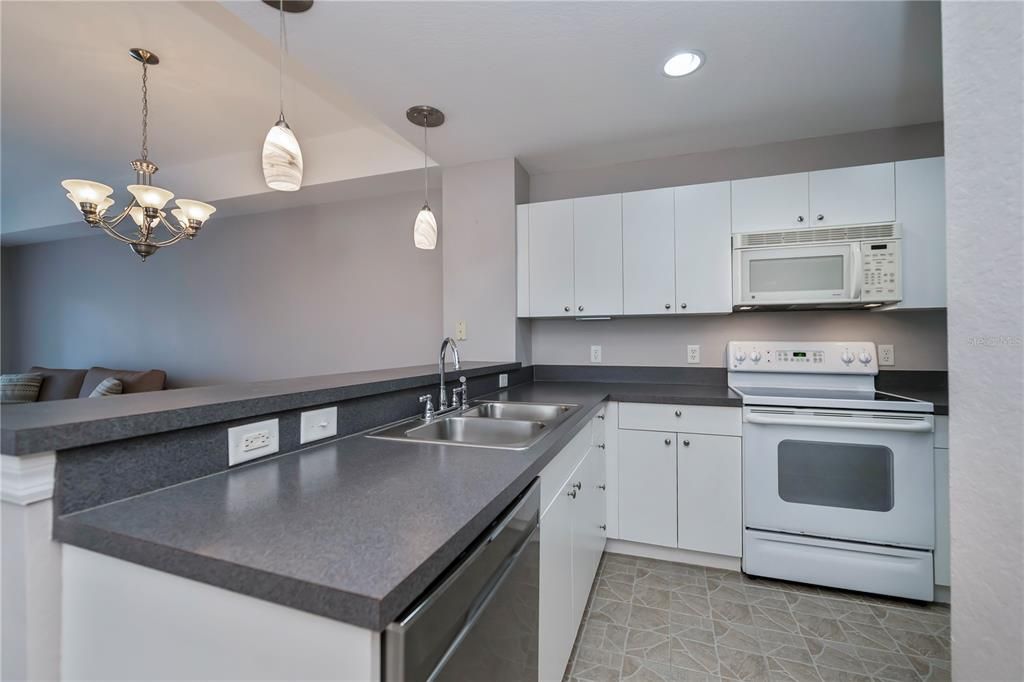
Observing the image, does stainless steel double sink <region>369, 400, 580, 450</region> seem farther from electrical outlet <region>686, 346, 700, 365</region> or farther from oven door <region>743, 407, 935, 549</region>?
electrical outlet <region>686, 346, 700, 365</region>

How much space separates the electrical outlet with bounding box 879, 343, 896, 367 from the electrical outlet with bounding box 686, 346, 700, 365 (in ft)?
3.14

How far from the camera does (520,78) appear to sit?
6.35 feet

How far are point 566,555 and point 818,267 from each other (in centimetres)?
197

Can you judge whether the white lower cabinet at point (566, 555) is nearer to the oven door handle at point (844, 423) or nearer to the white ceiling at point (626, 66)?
the oven door handle at point (844, 423)

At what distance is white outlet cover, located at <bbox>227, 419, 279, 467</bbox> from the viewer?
99 cm

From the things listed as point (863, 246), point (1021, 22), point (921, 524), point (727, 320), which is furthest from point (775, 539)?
point (1021, 22)

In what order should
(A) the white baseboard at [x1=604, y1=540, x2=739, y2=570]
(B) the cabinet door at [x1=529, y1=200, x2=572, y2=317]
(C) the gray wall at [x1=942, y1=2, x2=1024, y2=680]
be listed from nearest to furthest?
(C) the gray wall at [x1=942, y1=2, x2=1024, y2=680], (A) the white baseboard at [x1=604, y1=540, x2=739, y2=570], (B) the cabinet door at [x1=529, y1=200, x2=572, y2=317]

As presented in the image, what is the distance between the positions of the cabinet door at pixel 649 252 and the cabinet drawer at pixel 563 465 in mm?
1019

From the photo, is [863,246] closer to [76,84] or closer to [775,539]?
[775,539]

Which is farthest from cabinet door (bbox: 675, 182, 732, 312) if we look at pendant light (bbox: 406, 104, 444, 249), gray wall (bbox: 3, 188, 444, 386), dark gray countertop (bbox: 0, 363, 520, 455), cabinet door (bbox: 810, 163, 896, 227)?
dark gray countertop (bbox: 0, 363, 520, 455)

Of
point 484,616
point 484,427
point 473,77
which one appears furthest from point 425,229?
point 484,616

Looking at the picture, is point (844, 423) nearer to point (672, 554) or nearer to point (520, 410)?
point (672, 554)

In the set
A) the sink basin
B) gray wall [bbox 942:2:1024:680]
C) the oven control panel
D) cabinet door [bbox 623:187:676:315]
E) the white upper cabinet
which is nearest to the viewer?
gray wall [bbox 942:2:1024:680]

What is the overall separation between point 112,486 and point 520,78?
204cm
